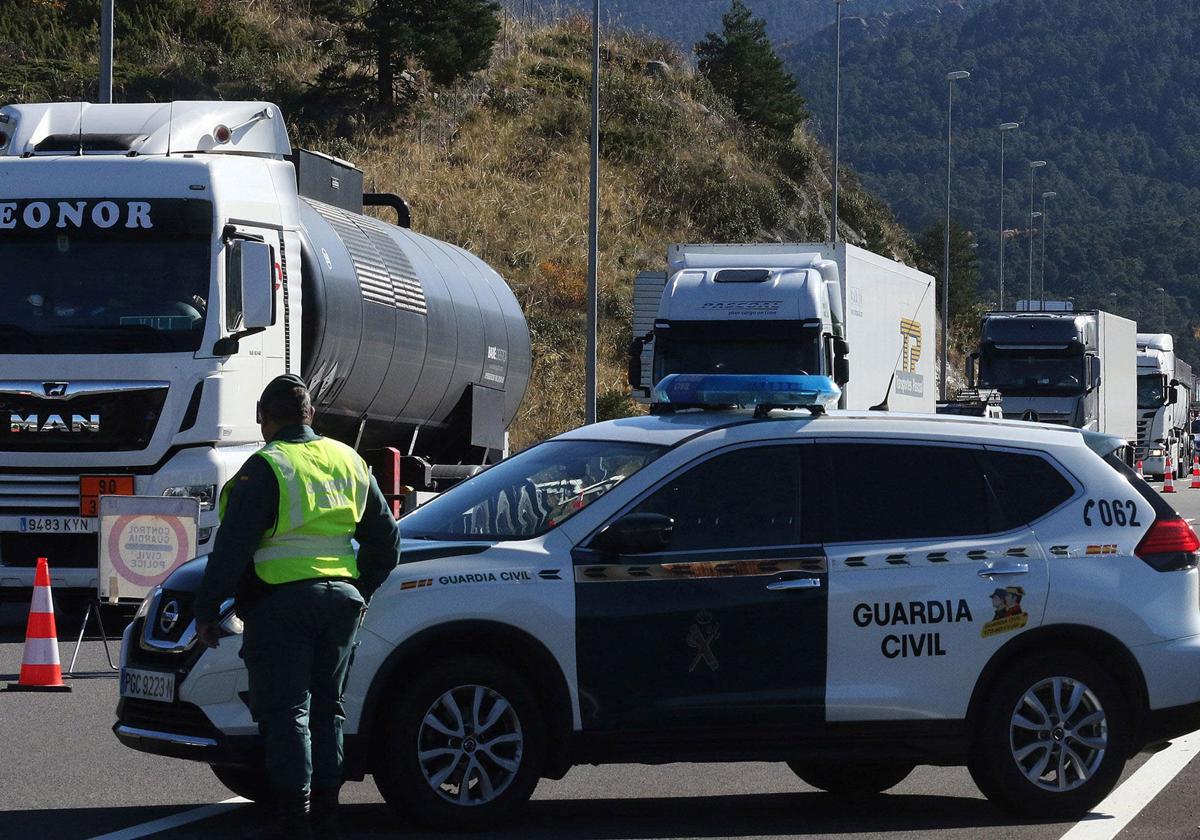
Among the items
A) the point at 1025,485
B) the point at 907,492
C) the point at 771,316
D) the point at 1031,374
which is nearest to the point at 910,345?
the point at 1031,374

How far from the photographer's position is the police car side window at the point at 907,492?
8133 mm

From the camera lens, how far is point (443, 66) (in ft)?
177

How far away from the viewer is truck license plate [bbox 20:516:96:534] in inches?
551

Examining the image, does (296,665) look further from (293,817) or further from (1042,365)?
(1042,365)

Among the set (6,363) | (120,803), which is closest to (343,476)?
(120,803)

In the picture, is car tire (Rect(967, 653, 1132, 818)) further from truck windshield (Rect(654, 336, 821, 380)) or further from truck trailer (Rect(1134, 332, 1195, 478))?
truck trailer (Rect(1134, 332, 1195, 478))

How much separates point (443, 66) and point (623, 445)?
4698cm

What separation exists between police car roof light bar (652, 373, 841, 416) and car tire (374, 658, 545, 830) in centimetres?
161

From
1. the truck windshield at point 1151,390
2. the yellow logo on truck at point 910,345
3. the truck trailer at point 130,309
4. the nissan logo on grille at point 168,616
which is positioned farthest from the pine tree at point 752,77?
the nissan logo on grille at point 168,616

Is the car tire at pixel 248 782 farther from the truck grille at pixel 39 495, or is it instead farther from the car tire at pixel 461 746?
the truck grille at pixel 39 495

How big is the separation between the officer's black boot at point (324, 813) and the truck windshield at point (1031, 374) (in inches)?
1149

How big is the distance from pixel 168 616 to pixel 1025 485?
358cm

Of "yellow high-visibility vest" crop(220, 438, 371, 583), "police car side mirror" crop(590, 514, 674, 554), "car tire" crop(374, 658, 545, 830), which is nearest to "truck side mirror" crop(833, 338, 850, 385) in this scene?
"police car side mirror" crop(590, 514, 674, 554)

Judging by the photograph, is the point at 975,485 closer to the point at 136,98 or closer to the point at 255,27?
the point at 136,98
